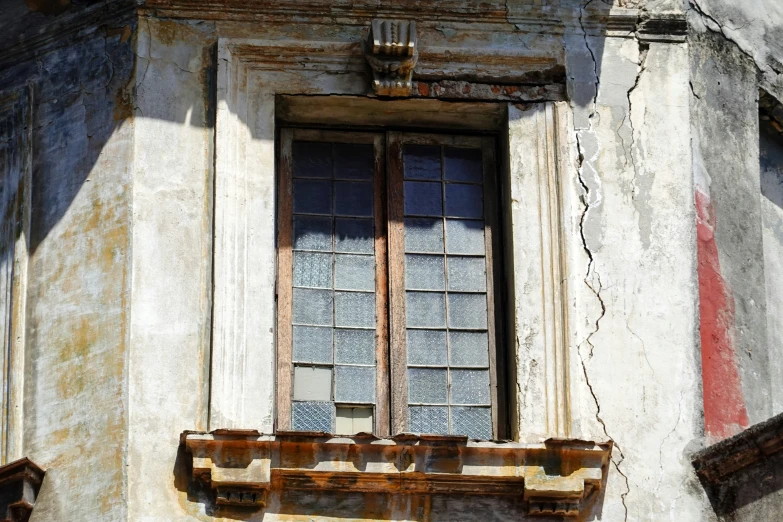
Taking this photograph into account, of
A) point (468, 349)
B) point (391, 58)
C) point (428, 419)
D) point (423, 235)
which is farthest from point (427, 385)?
point (391, 58)

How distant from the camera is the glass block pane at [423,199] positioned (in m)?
12.8

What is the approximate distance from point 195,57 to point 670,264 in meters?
3.00

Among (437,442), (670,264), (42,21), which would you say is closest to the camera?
(437,442)

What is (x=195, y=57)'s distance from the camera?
12.8 meters

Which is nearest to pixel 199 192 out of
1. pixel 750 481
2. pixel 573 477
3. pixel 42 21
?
pixel 42 21

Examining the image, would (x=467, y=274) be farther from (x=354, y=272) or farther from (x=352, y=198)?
(x=352, y=198)

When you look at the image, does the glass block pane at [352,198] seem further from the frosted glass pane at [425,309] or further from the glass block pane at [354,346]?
the glass block pane at [354,346]

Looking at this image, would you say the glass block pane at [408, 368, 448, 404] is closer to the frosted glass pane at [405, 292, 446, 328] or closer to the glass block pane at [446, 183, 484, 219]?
the frosted glass pane at [405, 292, 446, 328]

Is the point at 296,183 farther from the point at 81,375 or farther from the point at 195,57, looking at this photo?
the point at 81,375

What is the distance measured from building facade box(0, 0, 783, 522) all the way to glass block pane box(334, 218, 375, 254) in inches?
0.6

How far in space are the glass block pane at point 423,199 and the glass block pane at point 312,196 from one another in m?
0.46

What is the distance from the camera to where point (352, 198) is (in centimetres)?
1278

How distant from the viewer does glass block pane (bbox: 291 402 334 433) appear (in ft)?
39.9

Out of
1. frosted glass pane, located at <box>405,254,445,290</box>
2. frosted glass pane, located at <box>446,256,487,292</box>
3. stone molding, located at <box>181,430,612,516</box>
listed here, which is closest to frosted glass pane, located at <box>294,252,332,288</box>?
frosted glass pane, located at <box>405,254,445,290</box>
